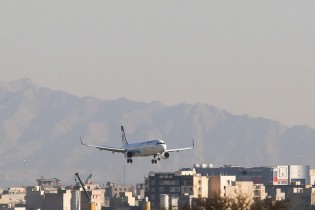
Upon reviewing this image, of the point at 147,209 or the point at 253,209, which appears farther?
the point at 147,209

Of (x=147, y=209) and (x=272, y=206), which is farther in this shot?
(x=147, y=209)

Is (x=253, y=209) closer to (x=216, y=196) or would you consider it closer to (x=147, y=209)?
(x=216, y=196)

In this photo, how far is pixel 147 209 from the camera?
199750 mm

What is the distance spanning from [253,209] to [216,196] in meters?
6.57

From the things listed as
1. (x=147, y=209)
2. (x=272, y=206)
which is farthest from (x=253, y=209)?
(x=147, y=209)

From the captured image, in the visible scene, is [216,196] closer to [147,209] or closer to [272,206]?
[272,206]

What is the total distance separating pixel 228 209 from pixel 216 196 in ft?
11.2

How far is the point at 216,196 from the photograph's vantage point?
139 meters

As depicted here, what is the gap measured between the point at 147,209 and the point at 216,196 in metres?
61.2

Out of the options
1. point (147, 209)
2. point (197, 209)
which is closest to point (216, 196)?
point (197, 209)

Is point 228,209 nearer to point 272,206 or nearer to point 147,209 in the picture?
point 272,206

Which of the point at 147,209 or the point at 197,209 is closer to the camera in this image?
the point at 197,209

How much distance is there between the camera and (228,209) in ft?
466

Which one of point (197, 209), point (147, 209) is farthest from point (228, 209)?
point (147, 209)
